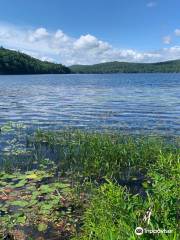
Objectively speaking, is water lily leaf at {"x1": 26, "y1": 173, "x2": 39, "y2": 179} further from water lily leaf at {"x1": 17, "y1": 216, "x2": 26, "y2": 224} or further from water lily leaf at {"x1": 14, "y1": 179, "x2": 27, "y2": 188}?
water lily leaf at {"x1": 17, "y1": 216, "x2": 26, "y2": 224}

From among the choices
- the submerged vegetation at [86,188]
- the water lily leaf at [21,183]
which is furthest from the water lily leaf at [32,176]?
the water lily leaf at [21,183]

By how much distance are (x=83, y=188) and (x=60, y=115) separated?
69.6 feet

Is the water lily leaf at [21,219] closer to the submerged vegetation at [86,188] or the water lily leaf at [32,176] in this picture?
the submerged vegetation at [86,188]

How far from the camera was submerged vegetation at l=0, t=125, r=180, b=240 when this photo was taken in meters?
6.62

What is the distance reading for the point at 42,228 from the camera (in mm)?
9922

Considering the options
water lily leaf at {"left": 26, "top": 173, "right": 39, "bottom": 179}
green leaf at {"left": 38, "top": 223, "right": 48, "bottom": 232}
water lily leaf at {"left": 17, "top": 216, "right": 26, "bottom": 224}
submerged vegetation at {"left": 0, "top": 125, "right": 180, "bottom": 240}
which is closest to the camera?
submerged vegetation at {"left": 0, "top": 125, "right": 180, "bottom": 240}

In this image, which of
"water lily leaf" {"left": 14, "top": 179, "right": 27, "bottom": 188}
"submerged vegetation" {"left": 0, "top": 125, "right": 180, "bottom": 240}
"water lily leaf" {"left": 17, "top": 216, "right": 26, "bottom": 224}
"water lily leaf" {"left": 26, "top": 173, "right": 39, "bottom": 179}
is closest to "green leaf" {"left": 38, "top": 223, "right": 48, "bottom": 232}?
"submerged vegetation" {"left": 0, "top": 125, "right": 180, "bottom": 240}

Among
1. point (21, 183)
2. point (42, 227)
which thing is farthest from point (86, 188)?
point (42, 227)

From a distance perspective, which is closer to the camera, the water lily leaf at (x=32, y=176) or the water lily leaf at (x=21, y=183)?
the water lily leaf at (x=21, y=183)

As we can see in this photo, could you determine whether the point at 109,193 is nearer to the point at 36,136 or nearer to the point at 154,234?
the point at 154,234

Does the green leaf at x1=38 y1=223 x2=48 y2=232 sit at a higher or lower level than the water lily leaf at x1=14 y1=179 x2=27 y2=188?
lower

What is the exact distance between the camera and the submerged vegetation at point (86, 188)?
21.7ft

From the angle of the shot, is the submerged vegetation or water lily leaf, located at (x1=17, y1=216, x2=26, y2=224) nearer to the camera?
the submerged vegetation

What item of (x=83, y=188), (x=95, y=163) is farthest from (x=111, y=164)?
(x=83, y=188)
